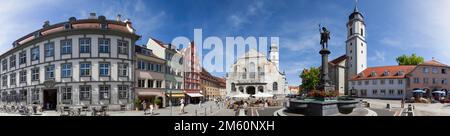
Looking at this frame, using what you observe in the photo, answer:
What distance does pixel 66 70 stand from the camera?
2994mm

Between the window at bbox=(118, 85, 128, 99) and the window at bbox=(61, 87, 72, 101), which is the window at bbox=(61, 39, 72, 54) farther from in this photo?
the window at bbox=(118, 85, 128, 99)

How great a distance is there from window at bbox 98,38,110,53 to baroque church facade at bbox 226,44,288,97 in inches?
68.0

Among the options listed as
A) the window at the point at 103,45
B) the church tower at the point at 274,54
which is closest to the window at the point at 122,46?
the window at the point at 103,45

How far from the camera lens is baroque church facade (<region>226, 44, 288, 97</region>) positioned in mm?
2602

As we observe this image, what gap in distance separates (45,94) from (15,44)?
75cm

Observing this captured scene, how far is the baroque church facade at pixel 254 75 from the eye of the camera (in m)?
2.60

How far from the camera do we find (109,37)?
2.98 metres

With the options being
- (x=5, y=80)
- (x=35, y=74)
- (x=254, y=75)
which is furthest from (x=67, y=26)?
(x=254, y=75)

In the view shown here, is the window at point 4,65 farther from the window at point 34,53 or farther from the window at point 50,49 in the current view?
the window at point 50,49

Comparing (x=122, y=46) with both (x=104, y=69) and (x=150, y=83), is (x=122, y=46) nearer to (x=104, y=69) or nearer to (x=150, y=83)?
(x=104, y=69)

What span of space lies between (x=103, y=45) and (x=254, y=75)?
2182 millimetres
